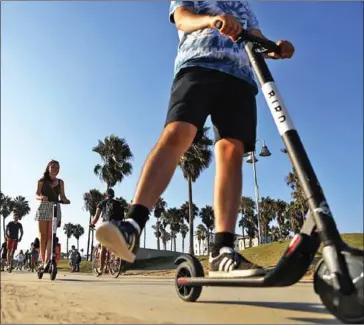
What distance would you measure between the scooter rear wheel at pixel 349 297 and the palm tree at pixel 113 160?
38.1 m

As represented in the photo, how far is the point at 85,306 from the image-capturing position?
1655 millimetres

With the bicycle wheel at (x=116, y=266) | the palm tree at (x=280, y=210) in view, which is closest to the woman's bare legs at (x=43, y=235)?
the bicycle wheel at (x=116, y=266)

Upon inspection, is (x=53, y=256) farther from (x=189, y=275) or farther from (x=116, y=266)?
(x=189, y=275)

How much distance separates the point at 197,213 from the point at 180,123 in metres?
82.4

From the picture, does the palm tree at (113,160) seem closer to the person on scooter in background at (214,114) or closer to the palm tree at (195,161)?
the palm tree at (195,161)

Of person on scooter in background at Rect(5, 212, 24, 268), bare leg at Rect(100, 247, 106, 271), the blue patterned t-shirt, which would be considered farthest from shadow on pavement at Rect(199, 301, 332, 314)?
person on scooter in background at Rect(5, 212, 24, 268)

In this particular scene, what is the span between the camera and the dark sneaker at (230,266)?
1721 millimetres

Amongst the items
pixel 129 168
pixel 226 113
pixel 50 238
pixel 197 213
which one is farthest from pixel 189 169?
pixel 197 213

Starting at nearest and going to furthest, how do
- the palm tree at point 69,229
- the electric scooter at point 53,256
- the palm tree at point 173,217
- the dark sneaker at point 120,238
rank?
the dark sneaker at point 120,238, the electric scooter at point 53,256, the palm tree at point 173,217, the palm tree at point 69,229

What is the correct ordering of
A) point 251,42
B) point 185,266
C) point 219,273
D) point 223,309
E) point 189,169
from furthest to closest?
point 189,169, point 185,266, point 251,42, point 219,273, point 223,309

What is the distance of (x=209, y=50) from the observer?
7.73 ft

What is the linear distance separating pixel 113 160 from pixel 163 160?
127 ft

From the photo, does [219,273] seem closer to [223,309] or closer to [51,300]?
[223,309]

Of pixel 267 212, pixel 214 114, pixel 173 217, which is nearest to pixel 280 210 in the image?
pixel 267 212
